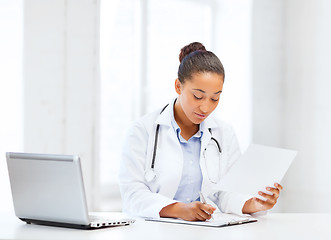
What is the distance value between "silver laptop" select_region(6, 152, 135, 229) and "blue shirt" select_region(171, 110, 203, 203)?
0.53 m

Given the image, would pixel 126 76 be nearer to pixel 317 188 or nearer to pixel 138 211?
pixel 317 188

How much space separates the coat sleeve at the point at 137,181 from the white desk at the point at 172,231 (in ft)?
0.36

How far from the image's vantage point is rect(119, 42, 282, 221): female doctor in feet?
6.27

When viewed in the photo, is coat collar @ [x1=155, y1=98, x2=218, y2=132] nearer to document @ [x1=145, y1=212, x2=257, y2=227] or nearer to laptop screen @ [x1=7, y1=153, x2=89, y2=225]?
document @ [x1=145, y1=212, x2=257, y2=227]

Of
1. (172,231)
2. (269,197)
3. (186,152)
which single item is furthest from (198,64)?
(172,231)

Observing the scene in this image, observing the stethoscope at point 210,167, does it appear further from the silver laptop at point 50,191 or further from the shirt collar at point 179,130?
the silver laptop at point 50,191

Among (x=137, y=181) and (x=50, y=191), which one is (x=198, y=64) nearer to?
(x=137, y=181)

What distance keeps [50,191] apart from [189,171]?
2.45 ft

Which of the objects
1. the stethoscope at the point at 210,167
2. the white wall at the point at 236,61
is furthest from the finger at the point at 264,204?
the white wall at the point at 236,61

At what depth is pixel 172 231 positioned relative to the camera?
1.51 meters

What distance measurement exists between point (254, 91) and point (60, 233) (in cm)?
282

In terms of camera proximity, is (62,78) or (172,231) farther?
(62,78)

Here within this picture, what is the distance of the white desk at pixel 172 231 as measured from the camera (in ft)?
4.64

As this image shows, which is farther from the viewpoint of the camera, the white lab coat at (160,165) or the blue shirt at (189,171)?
the blue shirt at (189,171)
